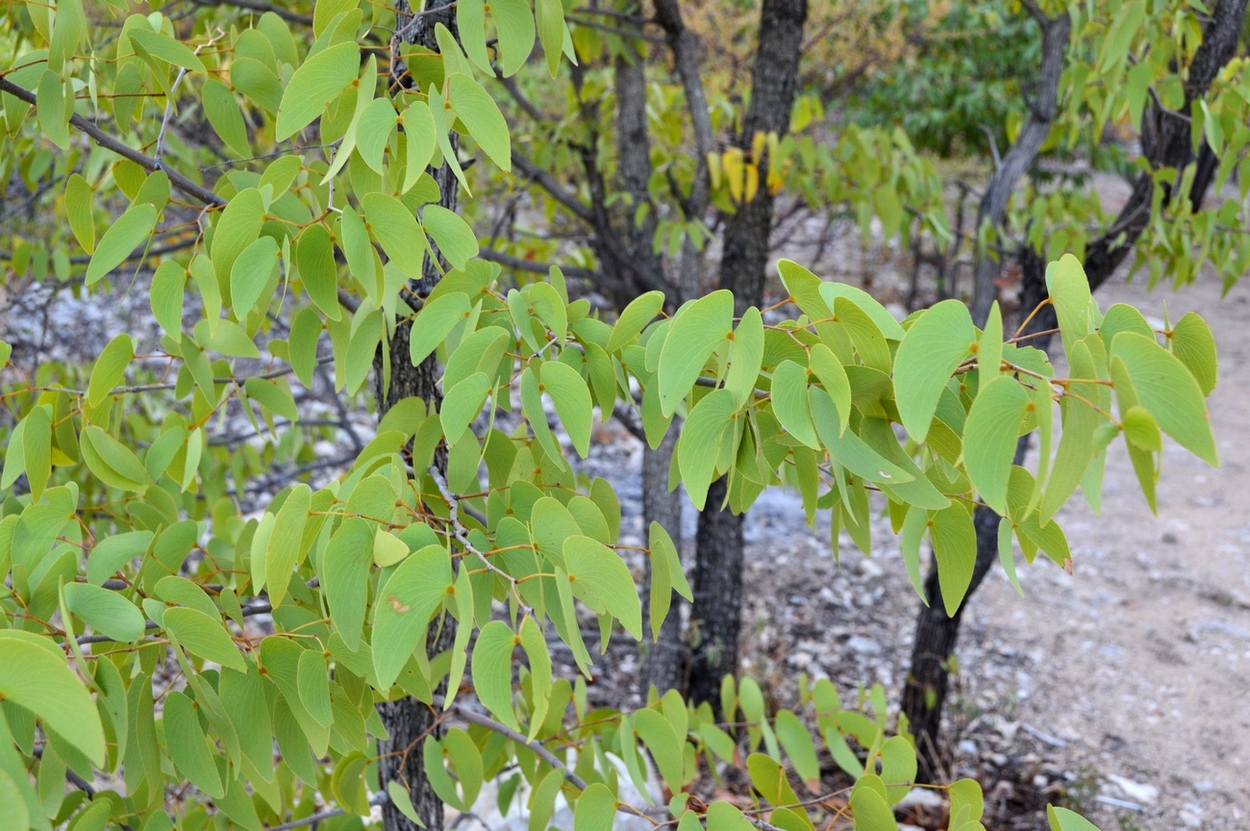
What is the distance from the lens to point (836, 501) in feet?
2.52

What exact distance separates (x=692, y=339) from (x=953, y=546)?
0.24m

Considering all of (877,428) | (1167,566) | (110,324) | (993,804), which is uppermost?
(877,428)

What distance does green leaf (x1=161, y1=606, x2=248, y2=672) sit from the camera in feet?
2.07

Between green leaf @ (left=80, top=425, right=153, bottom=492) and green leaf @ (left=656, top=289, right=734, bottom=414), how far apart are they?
56cm

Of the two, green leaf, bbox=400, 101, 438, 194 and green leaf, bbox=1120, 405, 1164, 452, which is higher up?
green leaf, bbox=400, 101, 438, 194

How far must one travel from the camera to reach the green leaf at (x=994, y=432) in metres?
0.50

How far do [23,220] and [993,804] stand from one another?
12.5 ft

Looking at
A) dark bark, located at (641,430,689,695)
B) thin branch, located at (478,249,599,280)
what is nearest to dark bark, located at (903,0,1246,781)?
dark bark, located at (641,430,689,695)

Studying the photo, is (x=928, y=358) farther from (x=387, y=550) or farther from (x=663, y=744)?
(x=663, y=744)

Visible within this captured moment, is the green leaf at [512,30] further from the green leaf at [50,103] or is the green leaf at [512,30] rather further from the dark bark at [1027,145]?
the dark bark at [1027,145]

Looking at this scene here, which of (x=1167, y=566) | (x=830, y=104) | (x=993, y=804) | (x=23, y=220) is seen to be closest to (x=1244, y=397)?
(x=1167, y=566)

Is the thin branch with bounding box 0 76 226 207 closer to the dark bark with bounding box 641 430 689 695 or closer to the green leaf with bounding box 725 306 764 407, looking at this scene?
the green leaf with bounding box 725 306 764 407

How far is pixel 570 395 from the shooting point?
0.66 metres

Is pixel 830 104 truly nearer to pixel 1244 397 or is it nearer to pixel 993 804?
pixel 1244 397
